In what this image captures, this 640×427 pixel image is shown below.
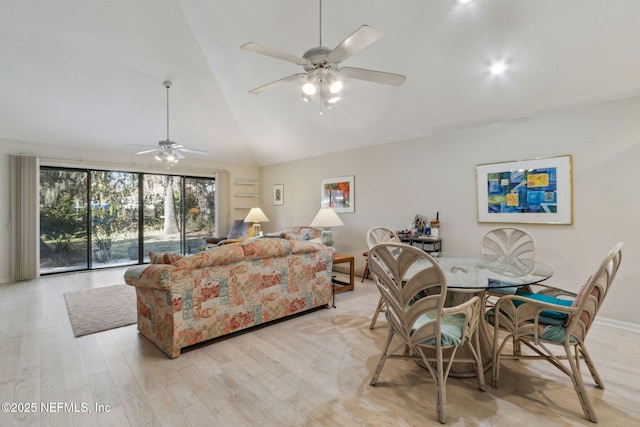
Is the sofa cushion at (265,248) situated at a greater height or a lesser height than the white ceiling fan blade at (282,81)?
lesser

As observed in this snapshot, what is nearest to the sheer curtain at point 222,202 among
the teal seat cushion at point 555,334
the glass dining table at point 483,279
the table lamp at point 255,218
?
the table lamp at point 255,218

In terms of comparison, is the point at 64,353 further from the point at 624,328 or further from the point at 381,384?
the point at 624,328

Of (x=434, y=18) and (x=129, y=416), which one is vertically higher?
(x=434, y=18)

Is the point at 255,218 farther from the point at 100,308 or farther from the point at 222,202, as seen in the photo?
the point at 100,308

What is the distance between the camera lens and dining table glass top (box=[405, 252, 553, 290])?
1.94 metres

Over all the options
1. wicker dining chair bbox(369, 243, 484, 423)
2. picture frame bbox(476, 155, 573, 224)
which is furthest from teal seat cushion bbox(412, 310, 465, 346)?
picture frame bbox(476, 155, 573, 224)

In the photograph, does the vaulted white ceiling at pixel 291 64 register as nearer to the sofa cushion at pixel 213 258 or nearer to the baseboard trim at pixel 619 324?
the baseboard trim at pixel 619 324

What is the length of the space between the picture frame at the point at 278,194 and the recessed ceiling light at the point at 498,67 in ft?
16.3

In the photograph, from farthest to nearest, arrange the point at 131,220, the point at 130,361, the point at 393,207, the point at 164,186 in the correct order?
the point at 164,186, the point at 131,220, the point at 393,207, the point at 130,361

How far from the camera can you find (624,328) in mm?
2998

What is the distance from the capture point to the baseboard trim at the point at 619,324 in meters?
2.95

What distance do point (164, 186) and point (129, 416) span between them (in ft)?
18.7

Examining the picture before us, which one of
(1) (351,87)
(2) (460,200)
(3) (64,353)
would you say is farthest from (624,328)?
(3) (64,353)

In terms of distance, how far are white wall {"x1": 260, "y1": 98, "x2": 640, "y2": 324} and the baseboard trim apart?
0.15ft
